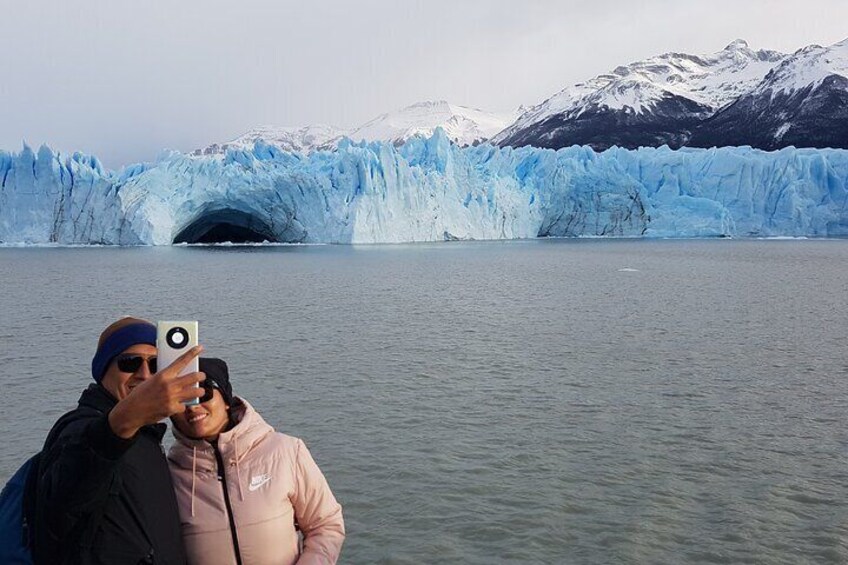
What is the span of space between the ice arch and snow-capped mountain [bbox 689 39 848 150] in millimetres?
73370

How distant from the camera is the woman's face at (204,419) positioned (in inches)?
88.7

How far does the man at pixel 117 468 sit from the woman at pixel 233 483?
0.23m

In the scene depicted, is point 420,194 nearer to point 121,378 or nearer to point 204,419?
point 204,419

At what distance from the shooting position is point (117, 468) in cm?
181

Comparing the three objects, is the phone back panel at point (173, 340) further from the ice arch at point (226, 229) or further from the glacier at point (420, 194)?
the ice arch at point (226, 229)

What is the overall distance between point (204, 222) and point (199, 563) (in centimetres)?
5389

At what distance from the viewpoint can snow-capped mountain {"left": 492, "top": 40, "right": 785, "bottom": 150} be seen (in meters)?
115

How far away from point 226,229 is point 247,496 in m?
63.3

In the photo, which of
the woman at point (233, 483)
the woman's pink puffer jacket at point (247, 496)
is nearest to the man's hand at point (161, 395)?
the woman at point (233, 483)

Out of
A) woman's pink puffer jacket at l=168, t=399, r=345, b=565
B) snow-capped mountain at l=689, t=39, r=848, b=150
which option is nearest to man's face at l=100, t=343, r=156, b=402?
woman's pink puffer jacket at l=168, t=399, r=345, b=565

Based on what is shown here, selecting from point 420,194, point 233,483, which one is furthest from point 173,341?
point 420,194

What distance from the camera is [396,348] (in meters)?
12.6

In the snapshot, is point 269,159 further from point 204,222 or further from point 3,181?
point 3,181

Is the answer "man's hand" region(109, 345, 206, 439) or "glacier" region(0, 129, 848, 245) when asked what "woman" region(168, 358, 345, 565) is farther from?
"glacier" region(0, 129, 848, 245)
